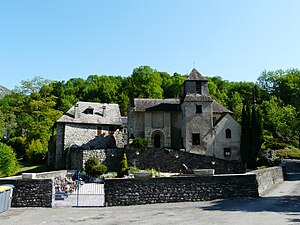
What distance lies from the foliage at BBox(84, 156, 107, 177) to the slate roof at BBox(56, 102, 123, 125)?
8078 mm

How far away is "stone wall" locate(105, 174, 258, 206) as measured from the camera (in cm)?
1470

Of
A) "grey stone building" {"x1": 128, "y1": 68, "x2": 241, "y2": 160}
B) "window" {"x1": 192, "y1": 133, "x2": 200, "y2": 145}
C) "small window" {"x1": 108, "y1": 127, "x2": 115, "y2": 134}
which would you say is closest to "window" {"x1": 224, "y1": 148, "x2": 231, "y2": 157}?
"grey stone building" {"x1": 128, "y1": 68, "x2": 241, "y2": 160}

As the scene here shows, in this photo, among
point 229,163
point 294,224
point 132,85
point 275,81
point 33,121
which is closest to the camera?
point 294,224

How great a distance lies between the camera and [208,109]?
112ft

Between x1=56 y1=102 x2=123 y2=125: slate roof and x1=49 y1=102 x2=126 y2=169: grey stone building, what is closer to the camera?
x1=49 y1=102 x2=126 y2=169: grey stone building

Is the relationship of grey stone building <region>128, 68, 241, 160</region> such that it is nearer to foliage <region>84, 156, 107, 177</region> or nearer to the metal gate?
foliage <region>84, 156, 107, 177</region>

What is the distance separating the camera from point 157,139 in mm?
36438

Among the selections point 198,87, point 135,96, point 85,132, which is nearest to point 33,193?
point 85,132

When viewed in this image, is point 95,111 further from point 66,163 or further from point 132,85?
point 132,85

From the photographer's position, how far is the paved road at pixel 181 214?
34.8 ft

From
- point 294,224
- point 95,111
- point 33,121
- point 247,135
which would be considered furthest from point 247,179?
point 33,121

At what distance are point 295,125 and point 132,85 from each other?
130 feet

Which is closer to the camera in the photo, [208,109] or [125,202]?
[125,202]

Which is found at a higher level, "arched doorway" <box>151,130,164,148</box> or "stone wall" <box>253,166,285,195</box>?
"arched doorway" <box>151,130,164,148</box>
